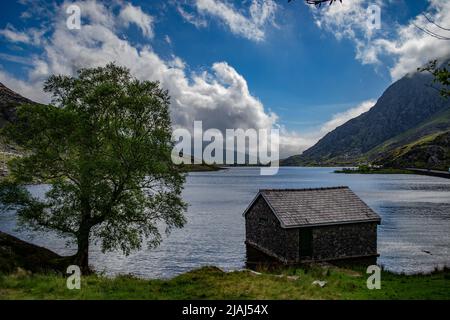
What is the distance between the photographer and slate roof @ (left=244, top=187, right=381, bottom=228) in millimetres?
32750

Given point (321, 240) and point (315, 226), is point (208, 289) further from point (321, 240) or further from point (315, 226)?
point (321, 240)

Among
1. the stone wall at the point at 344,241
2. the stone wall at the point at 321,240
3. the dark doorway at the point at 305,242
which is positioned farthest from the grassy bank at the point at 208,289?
the stone wall at the point at 344,241

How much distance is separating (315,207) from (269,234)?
548 centimetres

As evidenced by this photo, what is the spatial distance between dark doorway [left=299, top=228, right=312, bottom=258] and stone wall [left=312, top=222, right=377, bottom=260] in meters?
0.39

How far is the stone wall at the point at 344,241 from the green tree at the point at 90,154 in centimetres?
1419

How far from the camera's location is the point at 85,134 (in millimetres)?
26516

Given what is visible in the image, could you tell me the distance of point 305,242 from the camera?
32438mm

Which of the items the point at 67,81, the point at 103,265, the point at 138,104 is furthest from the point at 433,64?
the point at 103,265

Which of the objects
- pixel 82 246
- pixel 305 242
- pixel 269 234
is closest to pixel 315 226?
pixel 305 242

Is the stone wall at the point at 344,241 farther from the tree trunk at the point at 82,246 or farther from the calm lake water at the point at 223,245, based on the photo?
the tree trunk at the point at 82,246

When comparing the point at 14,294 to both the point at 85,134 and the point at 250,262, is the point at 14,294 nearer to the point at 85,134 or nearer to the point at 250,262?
the point at 85,134

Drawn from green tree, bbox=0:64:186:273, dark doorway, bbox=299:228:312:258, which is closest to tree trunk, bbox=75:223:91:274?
green tree, bbox=0:64:186:273

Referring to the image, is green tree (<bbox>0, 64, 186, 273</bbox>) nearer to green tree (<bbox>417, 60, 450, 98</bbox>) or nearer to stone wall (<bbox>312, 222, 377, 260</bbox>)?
stone wall (<bbox>312, 222, 377, 260</bbox>)

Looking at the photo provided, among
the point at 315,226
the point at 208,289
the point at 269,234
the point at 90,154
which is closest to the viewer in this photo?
the point at 208,289
